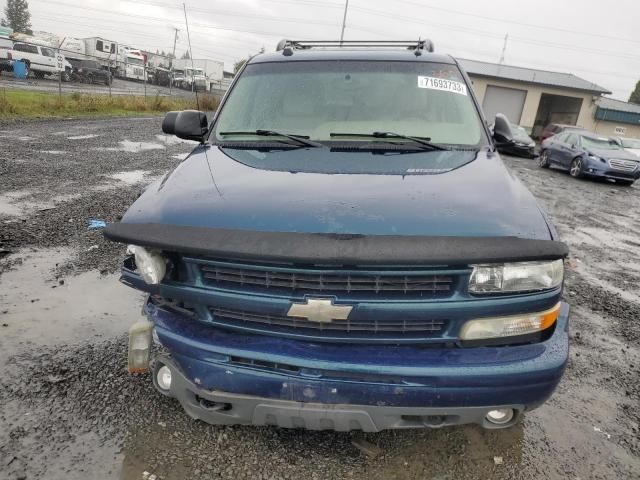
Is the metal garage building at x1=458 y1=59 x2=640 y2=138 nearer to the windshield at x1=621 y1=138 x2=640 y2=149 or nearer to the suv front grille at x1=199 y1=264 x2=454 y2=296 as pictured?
the windshield at x1=621 y1=138 x2=640 y2=149

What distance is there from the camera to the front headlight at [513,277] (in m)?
1.87

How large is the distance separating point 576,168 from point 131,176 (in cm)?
1332

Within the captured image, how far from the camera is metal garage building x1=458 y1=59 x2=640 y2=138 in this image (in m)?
32.4

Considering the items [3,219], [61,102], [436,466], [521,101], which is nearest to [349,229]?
[436,466]

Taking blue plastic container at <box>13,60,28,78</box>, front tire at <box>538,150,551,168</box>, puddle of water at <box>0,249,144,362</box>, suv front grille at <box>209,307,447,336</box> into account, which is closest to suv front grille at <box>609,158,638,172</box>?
front tire at <box>538,150,551,168</box>

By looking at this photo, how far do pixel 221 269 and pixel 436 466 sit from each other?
1.40 metres

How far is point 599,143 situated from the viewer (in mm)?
15242

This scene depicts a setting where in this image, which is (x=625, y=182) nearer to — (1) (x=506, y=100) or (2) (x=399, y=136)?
(2) (x=399, y=136)

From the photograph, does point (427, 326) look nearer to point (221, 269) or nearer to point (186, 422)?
point (221, 269)

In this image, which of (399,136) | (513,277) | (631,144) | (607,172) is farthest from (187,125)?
(631,144)

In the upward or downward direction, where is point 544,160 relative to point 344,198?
downward

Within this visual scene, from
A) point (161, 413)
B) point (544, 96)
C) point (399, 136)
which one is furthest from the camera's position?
point (544, 96)

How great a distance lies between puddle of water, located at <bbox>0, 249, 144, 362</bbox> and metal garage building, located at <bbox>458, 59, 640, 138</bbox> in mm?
31716

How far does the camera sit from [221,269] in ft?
6.40
